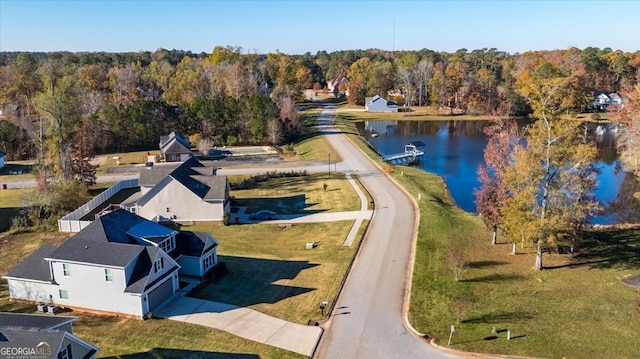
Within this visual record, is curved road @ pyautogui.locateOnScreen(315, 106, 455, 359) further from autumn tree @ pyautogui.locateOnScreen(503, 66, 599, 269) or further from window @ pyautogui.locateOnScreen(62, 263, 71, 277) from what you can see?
window @ pyautogui.locateOnScreen(62, 263, 71, 277)

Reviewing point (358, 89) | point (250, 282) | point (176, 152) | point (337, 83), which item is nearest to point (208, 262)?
point (250, 282)

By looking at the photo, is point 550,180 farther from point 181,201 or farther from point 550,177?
point 181,201

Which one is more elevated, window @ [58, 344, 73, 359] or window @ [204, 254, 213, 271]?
window @ [58, 344, 73, 359]

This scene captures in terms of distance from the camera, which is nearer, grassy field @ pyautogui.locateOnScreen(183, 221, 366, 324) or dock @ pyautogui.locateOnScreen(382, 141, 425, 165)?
grassy field @ pyautogui.locateOnScreen(183, 221, 366, 324)

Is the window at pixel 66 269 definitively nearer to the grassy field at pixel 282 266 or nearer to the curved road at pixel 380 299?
the grassy field at pixel 282 266

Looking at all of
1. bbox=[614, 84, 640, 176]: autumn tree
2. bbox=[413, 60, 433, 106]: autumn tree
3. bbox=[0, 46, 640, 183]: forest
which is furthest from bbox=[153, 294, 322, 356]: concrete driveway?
bbox=[413, 60, 433, 106]: autumn tree

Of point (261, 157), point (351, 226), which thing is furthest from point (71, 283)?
point (261, 157)

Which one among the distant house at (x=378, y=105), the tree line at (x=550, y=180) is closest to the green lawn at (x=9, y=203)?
the tree line at (x=550, y=180)
